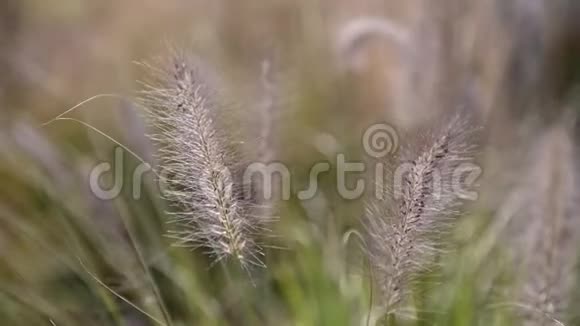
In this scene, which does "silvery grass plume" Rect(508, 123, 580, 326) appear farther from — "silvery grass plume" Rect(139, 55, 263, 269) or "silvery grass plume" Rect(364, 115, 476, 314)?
"silvery grass plume" Rect(139, 55, 263, 269)

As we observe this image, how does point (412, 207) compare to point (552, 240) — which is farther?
point (552, 240)

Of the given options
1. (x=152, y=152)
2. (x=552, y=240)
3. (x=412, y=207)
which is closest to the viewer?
(x=412, y=207)

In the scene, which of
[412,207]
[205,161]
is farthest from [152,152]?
[412,207]

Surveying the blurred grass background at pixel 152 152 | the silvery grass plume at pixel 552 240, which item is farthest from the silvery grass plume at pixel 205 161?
the silvery grass plume at pixel 552 240

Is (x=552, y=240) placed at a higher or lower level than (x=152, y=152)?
lower

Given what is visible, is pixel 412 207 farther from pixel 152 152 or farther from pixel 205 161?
pixel 152 152
